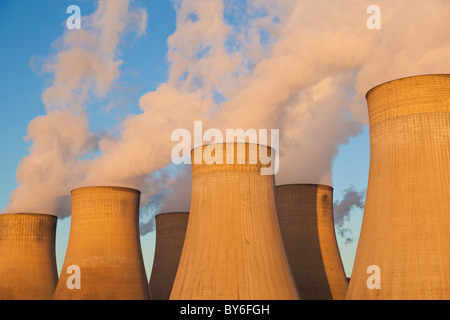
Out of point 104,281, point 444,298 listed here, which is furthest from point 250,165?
point 104,281

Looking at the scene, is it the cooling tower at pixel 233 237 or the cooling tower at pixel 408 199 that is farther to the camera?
the cooling tower at pixel 233 237

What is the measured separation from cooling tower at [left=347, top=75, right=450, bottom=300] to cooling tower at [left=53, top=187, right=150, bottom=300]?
11.1 metres

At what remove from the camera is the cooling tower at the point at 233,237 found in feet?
59.1

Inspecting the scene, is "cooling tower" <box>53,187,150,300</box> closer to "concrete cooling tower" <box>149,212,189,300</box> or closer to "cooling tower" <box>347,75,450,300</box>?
"concrete cooling tower" <box>149,212,189,300</box>

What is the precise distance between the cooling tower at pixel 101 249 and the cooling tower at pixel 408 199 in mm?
11066

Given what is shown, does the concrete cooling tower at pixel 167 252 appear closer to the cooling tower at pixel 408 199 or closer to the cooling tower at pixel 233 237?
the cooling tower at pixel 233 237

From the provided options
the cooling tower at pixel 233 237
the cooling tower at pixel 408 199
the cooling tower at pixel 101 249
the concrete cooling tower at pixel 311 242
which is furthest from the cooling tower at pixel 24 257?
the cooling tower at pixel 408 199

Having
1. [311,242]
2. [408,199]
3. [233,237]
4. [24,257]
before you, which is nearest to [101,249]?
[24,257]

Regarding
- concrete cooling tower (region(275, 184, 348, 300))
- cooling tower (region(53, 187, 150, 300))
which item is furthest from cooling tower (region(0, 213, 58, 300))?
concrete cooling tower (region(275, 184, 348, 300))

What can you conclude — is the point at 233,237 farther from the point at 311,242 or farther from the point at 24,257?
the point at 24,257

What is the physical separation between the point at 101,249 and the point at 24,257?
613 cm

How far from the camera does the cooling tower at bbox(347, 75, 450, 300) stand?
14.8m
